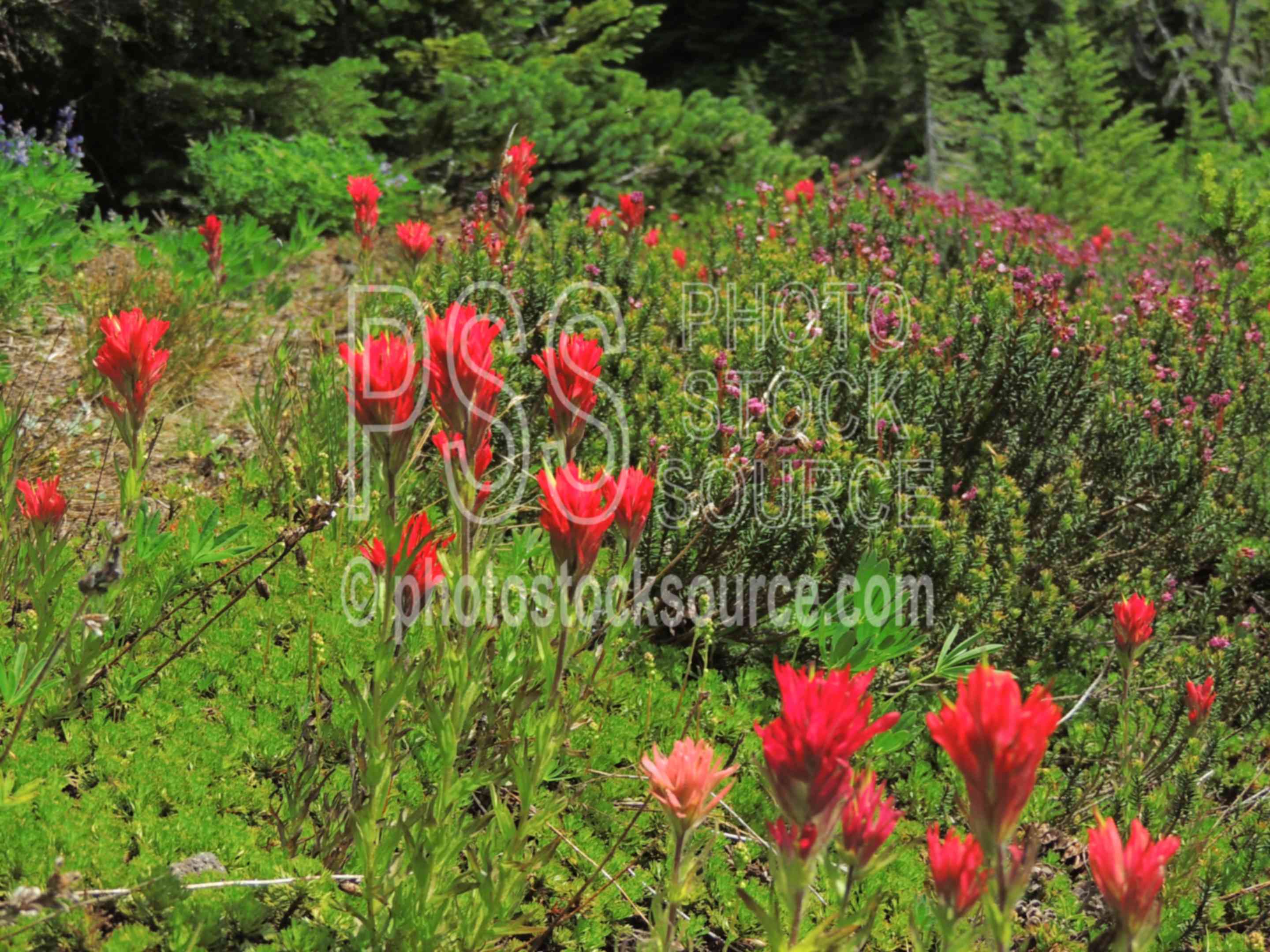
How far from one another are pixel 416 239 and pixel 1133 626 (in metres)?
2.66

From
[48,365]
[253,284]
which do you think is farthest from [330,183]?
[48,365]

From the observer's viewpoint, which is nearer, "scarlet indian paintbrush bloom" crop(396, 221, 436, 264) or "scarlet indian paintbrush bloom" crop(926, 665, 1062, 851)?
"scarlet indian paintbrush bloom" crop(926, 665, 1062, 851)

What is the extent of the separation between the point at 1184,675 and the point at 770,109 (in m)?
10.7

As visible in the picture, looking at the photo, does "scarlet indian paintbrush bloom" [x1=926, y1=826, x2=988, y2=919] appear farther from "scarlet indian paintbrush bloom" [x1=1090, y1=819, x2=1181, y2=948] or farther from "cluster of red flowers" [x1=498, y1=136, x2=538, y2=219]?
"cluster of red flowers" [x1=498, y1=136, x2=538, y2=219]

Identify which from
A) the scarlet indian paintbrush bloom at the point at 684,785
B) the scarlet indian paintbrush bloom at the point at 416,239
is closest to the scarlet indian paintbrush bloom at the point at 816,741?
the scarlet indian paintbrush bloom at the point at 684,785

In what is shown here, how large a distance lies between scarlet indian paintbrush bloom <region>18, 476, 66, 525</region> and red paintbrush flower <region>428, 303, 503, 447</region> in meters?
1.10

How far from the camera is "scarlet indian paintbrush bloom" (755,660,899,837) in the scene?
1.28 m

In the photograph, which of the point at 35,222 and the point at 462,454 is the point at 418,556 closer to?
the point at 462,454

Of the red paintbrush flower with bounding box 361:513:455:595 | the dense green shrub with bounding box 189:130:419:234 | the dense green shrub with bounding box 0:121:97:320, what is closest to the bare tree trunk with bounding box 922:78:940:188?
the dense green shrub with bounding box 189:130:419:234

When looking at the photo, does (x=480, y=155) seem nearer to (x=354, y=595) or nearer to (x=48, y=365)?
(x=48, y=365)

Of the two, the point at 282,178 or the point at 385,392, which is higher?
the point at 282,178

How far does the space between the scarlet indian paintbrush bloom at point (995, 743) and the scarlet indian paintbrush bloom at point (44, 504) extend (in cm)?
194

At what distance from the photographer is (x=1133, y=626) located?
7.99 ft

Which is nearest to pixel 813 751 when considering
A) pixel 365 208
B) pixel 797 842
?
pixel 797 842
